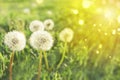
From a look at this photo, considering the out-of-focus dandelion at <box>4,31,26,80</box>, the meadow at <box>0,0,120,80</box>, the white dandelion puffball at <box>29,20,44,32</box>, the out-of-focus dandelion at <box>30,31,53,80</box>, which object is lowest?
the meadow at <box>0,0,120,80</box>

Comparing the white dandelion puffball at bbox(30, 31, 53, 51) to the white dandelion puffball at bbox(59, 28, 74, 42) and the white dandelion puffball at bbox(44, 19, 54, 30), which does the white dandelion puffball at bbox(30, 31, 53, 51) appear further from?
the white dandelion puffball at bbox(44, 19, 54, 30)

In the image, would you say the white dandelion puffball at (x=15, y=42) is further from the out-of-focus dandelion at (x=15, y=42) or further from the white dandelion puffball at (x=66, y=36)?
the white dandelion puffball at (x=66, y=36)

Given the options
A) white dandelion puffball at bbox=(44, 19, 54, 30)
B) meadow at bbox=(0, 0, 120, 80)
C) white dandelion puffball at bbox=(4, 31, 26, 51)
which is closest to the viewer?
white dandelion puffball at bbox=(4, 31, 26, 51)

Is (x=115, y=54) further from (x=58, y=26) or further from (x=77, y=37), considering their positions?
(x=58, y=26)

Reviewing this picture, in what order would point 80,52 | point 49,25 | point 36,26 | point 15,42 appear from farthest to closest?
point 49,25, point 36,26, point 80,52, point 15,42

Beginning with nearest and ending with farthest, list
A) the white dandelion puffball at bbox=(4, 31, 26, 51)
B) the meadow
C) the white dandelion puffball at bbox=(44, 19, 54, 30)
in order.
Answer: the white dandelion puffball at bbox=(4, 31, 26, 51)
the meadow
the white dandelion puffball at bbox=(44, 19, 54, 30)

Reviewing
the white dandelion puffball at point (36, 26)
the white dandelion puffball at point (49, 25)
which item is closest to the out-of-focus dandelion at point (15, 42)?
the white dandelion puffball at point (36, 26)

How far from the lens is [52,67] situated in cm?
454

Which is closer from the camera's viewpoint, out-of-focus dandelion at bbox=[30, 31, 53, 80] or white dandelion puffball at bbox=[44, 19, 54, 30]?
out-of-focus dandelion at bbox=[30, 31, 53, 80]

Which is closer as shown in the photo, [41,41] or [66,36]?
[41,41]

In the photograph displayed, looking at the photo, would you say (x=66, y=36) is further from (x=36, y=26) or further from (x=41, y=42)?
(x=41, y=42)

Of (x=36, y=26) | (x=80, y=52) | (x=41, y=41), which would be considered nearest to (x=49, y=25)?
(x=36, y=26)

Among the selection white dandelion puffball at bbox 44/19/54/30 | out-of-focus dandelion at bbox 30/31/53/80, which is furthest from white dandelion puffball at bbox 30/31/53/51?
white dandelion puffball at bbox 44/19/54/30

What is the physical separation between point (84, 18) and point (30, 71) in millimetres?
1613
